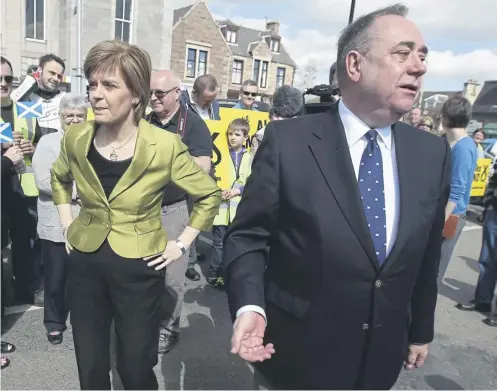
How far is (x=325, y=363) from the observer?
163cm

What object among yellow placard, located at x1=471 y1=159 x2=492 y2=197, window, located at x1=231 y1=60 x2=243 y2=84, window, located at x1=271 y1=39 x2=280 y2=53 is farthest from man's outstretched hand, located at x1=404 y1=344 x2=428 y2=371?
window, located at x1=271 y1=39 x2=280 y2=53

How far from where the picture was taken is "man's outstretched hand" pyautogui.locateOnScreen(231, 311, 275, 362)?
1.42m

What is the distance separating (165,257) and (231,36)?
46490mm

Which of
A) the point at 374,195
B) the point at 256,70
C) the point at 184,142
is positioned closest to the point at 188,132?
the point at 184,142

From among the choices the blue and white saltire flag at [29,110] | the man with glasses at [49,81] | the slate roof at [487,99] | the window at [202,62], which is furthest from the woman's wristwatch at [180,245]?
the slate roof at [487,99]

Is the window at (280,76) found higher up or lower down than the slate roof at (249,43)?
lower down

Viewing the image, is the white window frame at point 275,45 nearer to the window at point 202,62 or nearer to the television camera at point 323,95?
the window at point 202,62

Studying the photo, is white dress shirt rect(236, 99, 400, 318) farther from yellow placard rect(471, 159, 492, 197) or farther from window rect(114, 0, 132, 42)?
window rect(114, 0, 132, 42)

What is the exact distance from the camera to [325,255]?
5.01 ft

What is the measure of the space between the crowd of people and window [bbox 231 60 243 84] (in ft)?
143

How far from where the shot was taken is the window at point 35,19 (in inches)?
891

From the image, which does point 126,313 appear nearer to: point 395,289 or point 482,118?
point 395,289

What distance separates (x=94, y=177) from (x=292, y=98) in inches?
99.6

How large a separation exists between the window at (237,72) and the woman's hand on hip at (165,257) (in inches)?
1714
